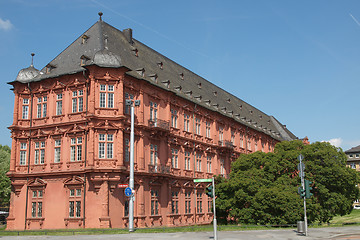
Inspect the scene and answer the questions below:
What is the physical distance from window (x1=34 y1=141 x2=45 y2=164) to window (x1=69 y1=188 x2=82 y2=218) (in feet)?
16.3

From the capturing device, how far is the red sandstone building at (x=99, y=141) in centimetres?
3406

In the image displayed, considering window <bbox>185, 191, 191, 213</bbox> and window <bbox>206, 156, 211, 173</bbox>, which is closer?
window <bbox>185, 191, 191, 213</bbox>

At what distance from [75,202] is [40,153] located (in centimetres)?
656

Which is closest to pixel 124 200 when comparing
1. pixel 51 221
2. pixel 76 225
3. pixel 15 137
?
pixel 76 225

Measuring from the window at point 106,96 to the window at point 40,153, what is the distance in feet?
24.9

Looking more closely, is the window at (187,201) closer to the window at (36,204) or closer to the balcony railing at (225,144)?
the balcony railing at (225,144)

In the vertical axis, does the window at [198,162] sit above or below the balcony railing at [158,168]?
above

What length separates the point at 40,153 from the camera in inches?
1473

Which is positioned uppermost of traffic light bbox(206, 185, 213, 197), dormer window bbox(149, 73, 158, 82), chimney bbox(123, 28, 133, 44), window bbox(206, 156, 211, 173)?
chimney bbox(123, 28, 133, 44)

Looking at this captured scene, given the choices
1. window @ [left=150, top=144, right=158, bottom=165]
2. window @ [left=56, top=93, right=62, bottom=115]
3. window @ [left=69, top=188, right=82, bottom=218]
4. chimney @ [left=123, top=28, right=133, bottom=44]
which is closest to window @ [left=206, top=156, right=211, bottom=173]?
window @ [left=150, top=144, right=158, bottom=165]

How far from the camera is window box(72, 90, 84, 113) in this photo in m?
35.9

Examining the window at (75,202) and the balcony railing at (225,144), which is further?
the balcony railing at (225,144)

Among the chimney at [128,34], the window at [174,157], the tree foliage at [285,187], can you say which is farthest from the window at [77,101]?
the tree foliage at [285,187]

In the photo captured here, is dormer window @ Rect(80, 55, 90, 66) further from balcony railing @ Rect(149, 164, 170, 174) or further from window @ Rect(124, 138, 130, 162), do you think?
balcony railing @ Rect(149, 164, 170, 174)
